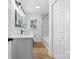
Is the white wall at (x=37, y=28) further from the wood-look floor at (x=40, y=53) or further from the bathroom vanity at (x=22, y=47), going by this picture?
the bathroom vanity at (x=22, y=47)

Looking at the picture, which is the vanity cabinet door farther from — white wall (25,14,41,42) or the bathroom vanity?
white wall (25,14,41,42)

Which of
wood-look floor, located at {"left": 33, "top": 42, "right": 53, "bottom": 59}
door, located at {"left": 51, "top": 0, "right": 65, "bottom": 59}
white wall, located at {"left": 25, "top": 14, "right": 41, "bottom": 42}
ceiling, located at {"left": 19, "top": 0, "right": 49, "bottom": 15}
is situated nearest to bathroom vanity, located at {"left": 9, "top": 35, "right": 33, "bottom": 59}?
door, located at {"left": 51, "top": 0, "right": 65, "bottom": 59}

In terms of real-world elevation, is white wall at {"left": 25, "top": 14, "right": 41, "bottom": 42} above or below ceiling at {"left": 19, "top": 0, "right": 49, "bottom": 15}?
below

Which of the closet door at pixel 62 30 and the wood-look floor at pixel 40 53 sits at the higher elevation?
the closet door at pixel 62 30

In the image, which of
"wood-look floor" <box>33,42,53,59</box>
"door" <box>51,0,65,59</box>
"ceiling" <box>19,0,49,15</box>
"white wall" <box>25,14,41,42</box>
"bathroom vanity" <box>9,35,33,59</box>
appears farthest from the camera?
"white wall" <box>25,14,41,42</box>

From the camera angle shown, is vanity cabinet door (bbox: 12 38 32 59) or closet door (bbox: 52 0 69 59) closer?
closet door (bbox: 52 0 69 59)

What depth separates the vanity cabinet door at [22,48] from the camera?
3377mm

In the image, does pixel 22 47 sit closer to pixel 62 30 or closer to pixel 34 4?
pixel 62 30

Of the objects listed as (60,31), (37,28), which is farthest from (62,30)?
(37,28)

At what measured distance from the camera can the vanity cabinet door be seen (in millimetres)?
3377

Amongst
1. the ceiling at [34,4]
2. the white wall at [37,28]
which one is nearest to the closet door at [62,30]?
the ceiling at [34,4]
